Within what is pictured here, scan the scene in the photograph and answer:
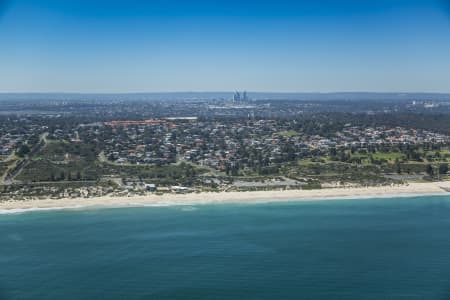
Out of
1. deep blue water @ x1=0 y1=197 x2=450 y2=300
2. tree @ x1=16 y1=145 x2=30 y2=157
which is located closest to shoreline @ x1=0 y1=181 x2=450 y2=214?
deep blue water @ x1=0 y1=197 x2=450 y2=300

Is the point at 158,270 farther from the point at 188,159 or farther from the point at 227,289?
the point at 188,159

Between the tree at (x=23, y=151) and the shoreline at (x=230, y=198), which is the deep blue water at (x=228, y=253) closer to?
the shoreline at (x=230, y=198)

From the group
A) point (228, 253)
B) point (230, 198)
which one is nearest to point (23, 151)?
point (230, 198)

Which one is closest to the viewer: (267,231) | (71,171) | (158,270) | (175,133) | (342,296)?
(342,296)

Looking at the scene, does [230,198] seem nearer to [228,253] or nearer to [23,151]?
[228,253]

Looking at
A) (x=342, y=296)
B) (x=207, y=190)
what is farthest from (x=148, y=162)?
(x=342, y=296)

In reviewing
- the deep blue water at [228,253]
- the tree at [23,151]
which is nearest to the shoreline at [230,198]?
the deep blue water at [228,253]

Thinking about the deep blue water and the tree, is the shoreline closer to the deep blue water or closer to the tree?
the deep blue water
